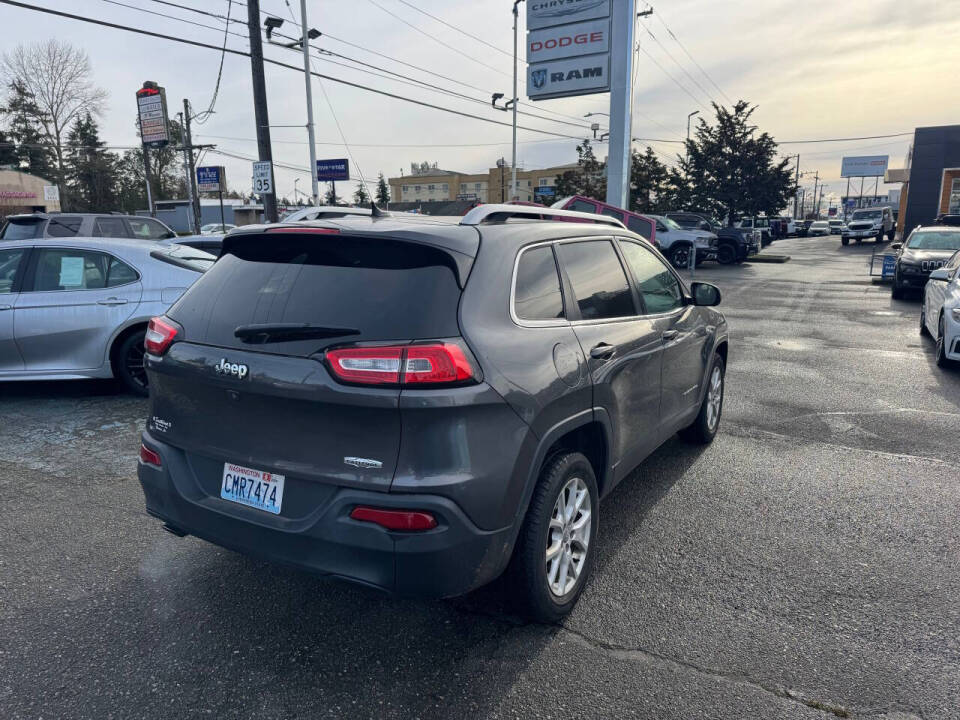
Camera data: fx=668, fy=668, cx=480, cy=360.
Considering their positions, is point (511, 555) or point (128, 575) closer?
point (511, 555)

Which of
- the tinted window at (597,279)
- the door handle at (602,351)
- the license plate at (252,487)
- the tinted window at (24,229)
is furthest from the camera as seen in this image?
the tinted window at (24,229)

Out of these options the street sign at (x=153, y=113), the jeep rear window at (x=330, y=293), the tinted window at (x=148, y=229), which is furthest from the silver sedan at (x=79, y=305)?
the street sign at (x=153, y=113)

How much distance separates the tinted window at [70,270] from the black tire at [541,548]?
541 centimetres

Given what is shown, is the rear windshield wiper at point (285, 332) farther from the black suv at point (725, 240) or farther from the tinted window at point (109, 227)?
the black suv at point (725, 240)

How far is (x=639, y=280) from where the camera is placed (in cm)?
390

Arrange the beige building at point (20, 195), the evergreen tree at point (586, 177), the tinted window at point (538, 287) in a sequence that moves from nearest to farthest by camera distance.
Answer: the tinted window at point (538, 287)
the evergreen tree at point (586, 177)
the beige building at point (20, 195)

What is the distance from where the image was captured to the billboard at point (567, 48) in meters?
21.1

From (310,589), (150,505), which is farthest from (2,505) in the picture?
(310,589)

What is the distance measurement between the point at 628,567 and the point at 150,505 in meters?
2.30

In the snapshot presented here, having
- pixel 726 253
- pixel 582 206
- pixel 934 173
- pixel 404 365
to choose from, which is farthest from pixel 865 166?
pixel 404 365

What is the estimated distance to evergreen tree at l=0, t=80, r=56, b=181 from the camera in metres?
54.9

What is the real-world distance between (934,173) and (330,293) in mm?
46176

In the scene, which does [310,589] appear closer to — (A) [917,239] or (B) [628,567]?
(B) [628,567]

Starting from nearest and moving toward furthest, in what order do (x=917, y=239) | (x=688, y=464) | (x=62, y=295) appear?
(x=688, y=464), (x=62, y=295), (x=917, y=239)
